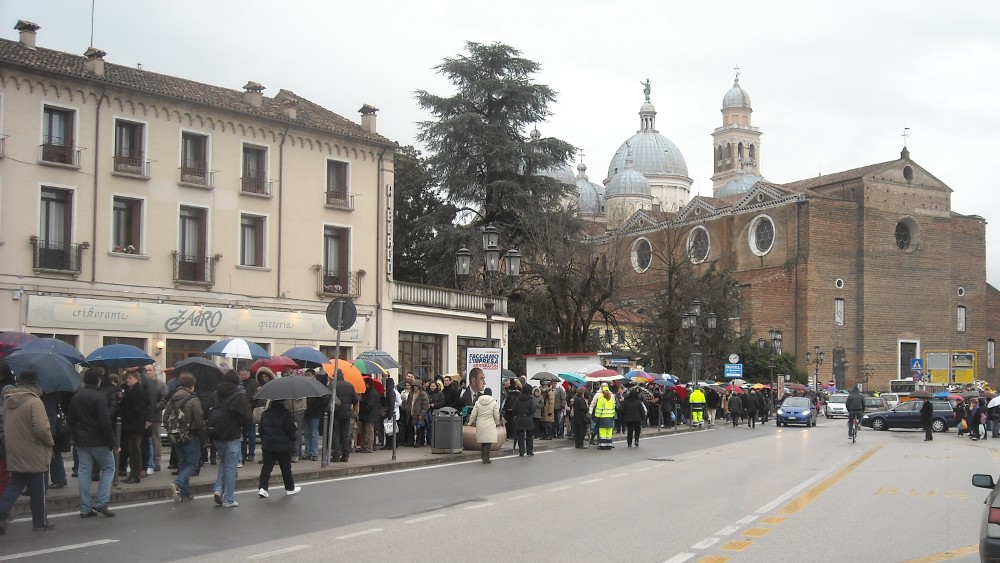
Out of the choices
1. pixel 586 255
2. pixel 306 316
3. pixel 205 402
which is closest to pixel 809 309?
pixel 586 255

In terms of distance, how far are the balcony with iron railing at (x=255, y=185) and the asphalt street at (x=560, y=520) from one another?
1500cm

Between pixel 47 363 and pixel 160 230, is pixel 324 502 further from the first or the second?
pixel 160 230

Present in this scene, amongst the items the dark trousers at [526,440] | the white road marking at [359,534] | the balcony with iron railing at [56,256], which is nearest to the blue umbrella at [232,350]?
the dark trousers at [526,440]

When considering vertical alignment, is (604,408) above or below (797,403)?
above

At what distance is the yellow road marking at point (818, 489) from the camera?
14.4 metres

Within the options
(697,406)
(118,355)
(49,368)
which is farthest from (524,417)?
(697,406)

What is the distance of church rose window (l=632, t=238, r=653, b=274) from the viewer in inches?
3957

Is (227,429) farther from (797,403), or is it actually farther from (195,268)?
(797,403)

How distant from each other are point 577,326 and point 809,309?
144 feet

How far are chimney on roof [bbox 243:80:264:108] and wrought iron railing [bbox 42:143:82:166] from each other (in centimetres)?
645

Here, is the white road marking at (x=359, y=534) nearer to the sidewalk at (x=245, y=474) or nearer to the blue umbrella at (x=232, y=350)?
the sidewalk at (x=245, y=474)

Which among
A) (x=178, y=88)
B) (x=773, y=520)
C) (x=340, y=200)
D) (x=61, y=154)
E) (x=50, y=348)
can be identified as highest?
(x=178, y=88)

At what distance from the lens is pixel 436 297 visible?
3841 centimetres

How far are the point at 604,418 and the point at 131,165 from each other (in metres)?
15.0
